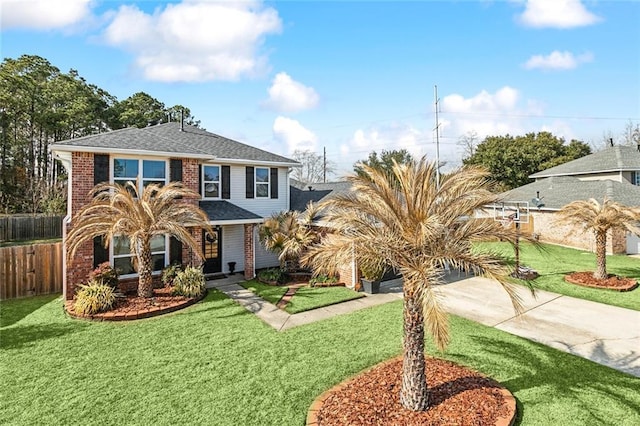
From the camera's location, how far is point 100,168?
11.1 meters

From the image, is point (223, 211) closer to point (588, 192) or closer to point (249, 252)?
point (249, 252)

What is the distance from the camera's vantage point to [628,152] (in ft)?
93.2

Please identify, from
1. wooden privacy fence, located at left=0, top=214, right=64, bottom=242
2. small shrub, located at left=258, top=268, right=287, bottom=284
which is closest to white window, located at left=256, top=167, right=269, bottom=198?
small shrub, located at left=258, top=268, right=287, bottom=284

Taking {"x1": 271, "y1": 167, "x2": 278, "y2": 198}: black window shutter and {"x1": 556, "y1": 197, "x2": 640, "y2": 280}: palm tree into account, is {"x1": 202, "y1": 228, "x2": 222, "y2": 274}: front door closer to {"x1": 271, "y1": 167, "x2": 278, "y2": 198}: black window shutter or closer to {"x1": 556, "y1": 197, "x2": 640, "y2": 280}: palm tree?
{"x1": 271, "y1": 167, "x2": 278, "y2": 198}: black window shutter

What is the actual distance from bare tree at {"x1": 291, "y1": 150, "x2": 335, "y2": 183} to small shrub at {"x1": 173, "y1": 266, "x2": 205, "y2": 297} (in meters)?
39.3

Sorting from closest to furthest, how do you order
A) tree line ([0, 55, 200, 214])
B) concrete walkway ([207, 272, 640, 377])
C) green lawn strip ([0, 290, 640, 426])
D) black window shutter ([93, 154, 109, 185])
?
green lawn strip ([0, 290, 640, 426]) → concrete walkway ([207, 272, 640, 377]) → black window shutter ([93, 154, 109, 185]) → tree line ([0, 55, 200, 214])

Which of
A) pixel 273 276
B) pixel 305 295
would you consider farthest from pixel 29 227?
pixel 305 295

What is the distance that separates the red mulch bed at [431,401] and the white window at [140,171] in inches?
389

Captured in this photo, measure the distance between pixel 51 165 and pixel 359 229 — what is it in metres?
38.8

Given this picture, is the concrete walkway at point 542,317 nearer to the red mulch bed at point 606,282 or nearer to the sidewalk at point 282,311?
the sidewalk at point 282,311

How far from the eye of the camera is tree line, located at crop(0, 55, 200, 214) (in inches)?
1137

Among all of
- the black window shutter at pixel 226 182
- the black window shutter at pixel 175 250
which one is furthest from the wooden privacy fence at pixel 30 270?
the black window shutter at pixel 226 182

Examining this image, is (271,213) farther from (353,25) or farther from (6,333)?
(6,333)

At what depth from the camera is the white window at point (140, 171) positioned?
453 inches
